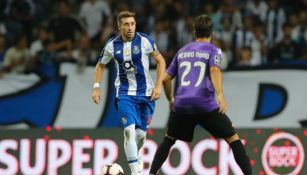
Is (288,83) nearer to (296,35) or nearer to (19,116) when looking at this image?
(296,35)

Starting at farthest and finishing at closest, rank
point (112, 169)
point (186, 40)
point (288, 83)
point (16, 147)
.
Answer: point (186, 40) < point (288, 83) < point (16, 147) < point (112, 169)

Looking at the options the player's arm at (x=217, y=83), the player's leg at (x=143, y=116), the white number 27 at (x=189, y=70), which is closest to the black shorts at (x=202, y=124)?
the player's arm at (x=217, y=83)

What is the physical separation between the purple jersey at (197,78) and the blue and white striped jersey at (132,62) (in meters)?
0.64

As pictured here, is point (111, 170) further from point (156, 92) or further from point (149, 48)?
point (149, 48)

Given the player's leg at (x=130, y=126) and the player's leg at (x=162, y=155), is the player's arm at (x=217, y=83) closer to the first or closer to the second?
the player's leg at (x=162, y=155)

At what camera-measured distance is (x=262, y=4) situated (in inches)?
748

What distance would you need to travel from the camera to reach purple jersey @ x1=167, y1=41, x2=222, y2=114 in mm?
11008

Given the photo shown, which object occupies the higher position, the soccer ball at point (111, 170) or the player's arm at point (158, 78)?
the player's arm at point (158, 78)

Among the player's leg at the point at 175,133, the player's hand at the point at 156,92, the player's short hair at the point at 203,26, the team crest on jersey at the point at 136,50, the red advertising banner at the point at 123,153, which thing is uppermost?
the player's short hair at the point at 203,26

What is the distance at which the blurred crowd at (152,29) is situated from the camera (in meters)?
17.4

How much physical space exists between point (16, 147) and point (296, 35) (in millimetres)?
5717

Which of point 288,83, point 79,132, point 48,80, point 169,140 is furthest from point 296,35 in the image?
point 169,140

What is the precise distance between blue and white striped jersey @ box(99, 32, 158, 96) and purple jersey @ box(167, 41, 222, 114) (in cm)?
64

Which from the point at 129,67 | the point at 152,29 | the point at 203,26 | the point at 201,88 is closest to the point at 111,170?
the point at 201,88
